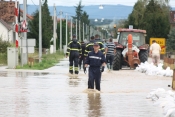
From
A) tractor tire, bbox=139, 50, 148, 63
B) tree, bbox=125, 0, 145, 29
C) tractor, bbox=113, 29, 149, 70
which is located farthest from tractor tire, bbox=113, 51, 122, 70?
tree, bbox=125, 0, 145, 29

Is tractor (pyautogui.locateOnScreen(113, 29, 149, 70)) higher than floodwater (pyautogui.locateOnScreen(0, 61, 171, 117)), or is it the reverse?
tractor (pyautogui.locateOnScreen(113, 29, 149, 70))

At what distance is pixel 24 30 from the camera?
1380 inches

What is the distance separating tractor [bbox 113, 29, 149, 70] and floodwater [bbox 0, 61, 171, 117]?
11909mm

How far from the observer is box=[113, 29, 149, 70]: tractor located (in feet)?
114

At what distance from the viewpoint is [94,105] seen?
15.1 meters

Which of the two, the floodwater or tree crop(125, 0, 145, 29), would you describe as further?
tree crop(125, 0, 145, 29)

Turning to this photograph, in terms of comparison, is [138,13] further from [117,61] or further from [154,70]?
[154,70]

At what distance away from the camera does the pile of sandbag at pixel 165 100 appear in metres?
12.3

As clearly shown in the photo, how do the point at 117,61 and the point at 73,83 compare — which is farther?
the point at 117,61

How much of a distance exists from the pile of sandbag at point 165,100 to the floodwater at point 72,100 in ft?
0.64

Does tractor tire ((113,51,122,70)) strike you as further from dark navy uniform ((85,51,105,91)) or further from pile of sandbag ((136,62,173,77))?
dark navy uniform ((85,51,105,91))

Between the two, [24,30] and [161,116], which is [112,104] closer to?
[161,116]

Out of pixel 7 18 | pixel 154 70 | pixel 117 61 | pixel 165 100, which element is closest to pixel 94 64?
pixel 165 100

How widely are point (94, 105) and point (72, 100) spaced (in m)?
1.20
